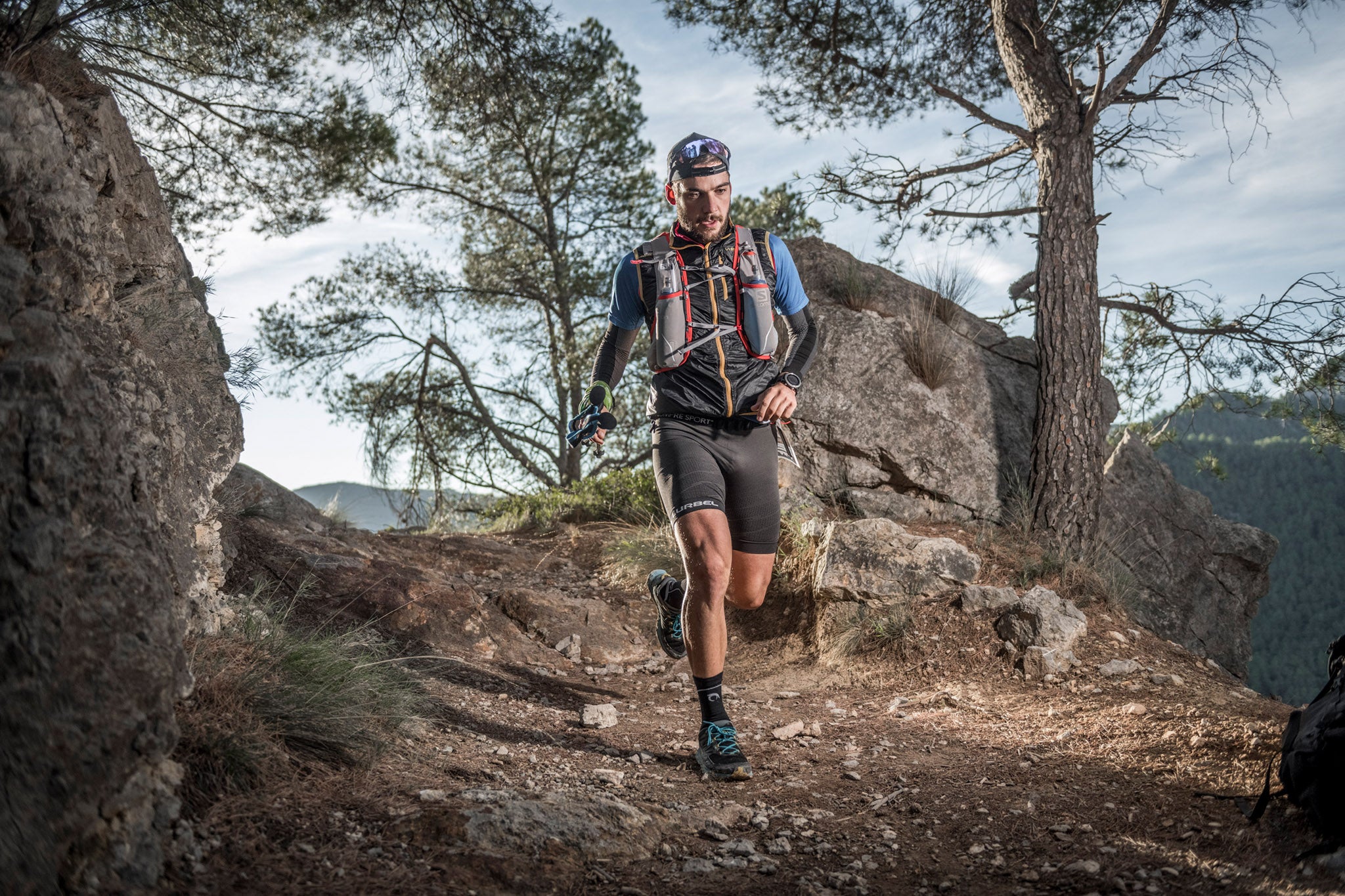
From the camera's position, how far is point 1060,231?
703 centimetres

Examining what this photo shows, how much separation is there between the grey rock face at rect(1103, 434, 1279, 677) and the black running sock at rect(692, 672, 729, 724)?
4801 millimetres

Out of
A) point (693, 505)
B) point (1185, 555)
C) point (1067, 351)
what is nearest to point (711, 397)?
point (693, 505)

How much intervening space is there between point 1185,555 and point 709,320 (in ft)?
20.0

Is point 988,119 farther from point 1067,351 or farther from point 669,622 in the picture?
point 669,622

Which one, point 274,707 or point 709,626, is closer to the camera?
point 274,707

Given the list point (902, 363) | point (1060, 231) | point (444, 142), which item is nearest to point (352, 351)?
point (444, 142)

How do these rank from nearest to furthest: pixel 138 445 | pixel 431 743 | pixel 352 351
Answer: pixel 138 445, pixel 431 743, pixel 352 351

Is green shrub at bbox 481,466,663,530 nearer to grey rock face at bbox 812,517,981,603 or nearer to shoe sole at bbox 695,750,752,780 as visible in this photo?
grey rock face at bbox 812,517,981,603

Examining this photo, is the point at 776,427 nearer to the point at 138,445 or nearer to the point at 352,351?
the point at 138,445

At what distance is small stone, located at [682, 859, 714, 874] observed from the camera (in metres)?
2.79

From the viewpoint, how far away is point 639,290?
13.2 feet

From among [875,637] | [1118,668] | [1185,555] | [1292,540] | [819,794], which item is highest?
[1185,555]

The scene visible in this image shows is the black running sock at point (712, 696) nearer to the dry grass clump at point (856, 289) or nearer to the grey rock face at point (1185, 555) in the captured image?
the dry grass clump at point (856, 289)

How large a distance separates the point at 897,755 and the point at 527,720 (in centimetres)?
173
